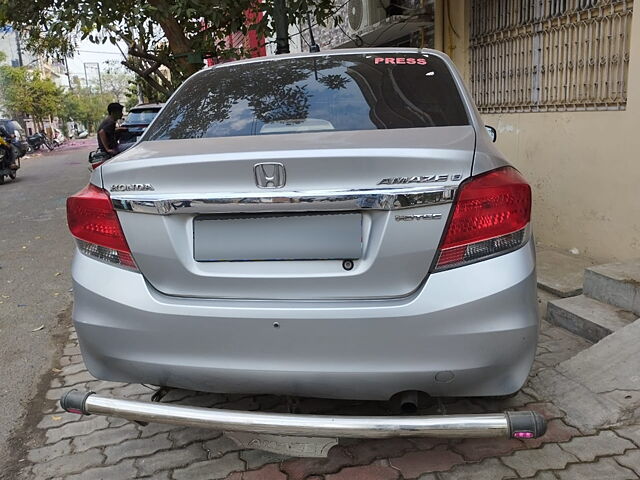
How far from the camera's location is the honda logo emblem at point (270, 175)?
1921 mm

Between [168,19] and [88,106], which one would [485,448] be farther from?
[88,106]

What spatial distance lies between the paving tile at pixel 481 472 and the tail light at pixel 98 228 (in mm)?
1480

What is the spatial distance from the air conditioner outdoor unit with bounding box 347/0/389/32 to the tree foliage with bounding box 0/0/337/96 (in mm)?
593

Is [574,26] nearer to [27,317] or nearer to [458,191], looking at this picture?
[458,191]

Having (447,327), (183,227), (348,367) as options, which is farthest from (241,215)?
(447,327)

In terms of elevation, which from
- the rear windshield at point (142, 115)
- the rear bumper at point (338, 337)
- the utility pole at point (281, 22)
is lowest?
the rear bumper at point (338, 337)

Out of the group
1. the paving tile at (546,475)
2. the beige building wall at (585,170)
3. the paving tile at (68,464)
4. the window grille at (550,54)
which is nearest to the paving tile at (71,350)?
the paving tile at (68,464)

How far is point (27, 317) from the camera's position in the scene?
15.0 ft

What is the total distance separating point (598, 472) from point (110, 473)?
1977 mm

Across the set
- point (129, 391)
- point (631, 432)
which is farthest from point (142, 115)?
point (631, 432)

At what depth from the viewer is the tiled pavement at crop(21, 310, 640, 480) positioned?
2320 millimetres

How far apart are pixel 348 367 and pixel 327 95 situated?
51.6 inches

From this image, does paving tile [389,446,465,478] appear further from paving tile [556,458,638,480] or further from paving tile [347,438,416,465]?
paving tile [556,458,638,480]

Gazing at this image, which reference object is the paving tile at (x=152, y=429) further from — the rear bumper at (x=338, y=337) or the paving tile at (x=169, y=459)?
the rear bumper at (x=338, y=337)
